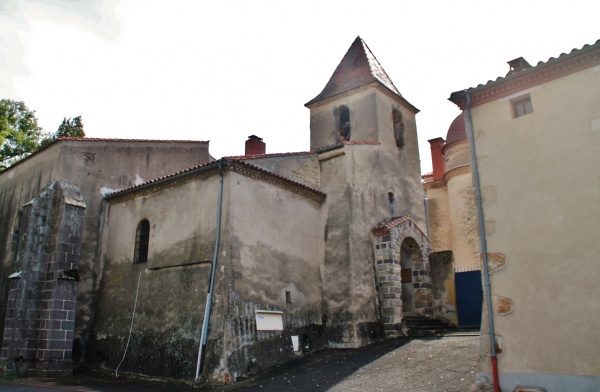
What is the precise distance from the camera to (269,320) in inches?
478

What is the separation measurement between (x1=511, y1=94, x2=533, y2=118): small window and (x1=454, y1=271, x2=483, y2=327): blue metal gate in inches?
336

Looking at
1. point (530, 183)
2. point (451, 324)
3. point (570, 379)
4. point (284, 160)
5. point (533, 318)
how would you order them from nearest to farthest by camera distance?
point (570, 379) < point (533, 318) < point (530, 183) < point (284, 160) < point (451, 324)

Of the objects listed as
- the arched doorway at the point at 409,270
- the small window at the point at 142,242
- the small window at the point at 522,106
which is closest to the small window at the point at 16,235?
the small window at the point at 142,242

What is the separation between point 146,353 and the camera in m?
12.3

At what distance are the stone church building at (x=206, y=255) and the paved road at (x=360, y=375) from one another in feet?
1.77

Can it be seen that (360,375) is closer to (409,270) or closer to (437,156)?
(409,270)

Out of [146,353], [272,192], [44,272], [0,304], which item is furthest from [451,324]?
[0,304]

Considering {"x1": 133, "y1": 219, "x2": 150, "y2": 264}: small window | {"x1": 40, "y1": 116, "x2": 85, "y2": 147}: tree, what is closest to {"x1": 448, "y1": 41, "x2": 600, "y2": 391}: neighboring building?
{"x1": 133, "y1": 219, "x2": 150, "y2": 264}: small window

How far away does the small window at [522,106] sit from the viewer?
8508mm

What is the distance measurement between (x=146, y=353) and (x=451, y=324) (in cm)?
951

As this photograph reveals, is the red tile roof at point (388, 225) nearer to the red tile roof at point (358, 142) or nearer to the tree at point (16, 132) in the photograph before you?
the red tile roof at point (358, 142)

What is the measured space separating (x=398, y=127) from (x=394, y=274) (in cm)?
599

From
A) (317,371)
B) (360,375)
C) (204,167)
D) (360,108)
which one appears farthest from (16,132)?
(360,375)

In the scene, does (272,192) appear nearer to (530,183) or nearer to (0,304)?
(530,183)
